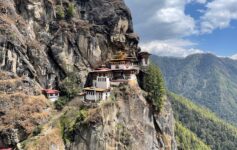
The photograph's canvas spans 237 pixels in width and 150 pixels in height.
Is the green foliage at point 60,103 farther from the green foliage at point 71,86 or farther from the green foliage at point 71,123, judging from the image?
the green foliage at point 71,123

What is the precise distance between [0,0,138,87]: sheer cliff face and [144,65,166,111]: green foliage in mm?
15448

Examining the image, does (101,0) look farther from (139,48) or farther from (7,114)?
(7,114)

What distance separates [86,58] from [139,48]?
22.9 meters

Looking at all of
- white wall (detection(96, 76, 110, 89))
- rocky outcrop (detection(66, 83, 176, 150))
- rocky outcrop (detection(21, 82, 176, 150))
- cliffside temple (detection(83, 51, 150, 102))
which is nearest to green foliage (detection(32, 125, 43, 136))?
rocky outcrop (detection(21, 82, 176, 150))

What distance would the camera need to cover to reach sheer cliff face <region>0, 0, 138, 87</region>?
88.1 meters

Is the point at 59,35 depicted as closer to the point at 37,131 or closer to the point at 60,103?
the point at 60,103

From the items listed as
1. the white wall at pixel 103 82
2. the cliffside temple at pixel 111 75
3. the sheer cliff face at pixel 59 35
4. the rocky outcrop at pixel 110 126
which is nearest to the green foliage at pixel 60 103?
the rocky outcrop at pixel 110 126

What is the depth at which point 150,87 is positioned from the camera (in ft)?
320

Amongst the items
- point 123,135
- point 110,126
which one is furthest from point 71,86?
point 123,135

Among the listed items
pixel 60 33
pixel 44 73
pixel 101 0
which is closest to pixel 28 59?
pixel 44 73

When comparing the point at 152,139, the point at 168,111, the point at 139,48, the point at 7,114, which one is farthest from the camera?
the point at 139,48

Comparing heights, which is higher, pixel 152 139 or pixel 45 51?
pixel 45 51

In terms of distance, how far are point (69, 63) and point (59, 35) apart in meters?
9.19

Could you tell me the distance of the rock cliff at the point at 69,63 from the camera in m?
79.4
